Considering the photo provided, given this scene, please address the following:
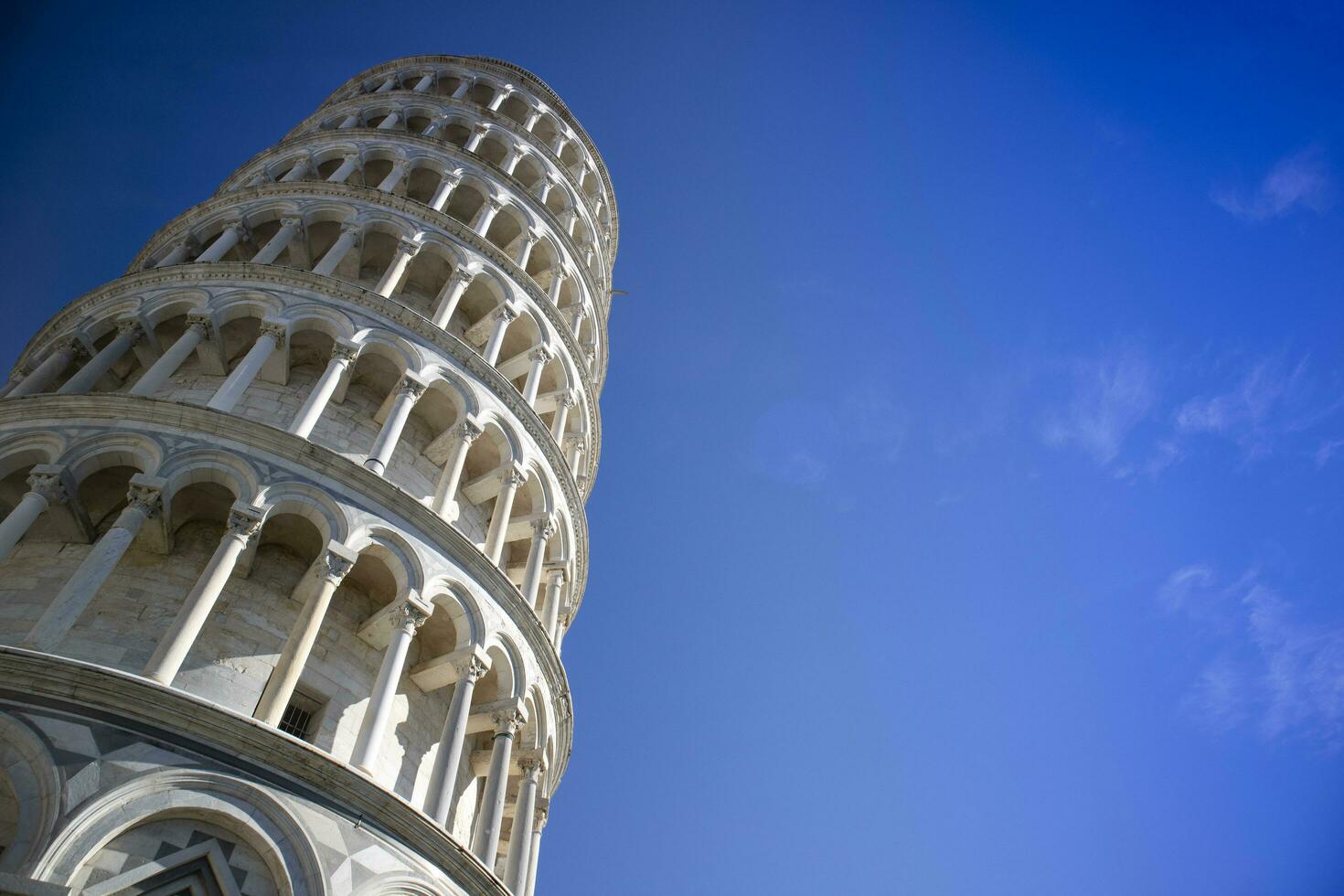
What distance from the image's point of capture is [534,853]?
50.6 ft

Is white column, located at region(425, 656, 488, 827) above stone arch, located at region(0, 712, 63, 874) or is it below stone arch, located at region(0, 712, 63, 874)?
above

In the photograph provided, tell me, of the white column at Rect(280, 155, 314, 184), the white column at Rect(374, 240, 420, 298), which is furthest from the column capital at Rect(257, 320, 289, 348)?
the white column at Rect(280, 155, 314, 184)

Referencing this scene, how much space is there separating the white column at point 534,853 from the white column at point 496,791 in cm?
128

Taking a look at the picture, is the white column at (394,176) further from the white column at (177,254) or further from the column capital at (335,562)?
the column capital at (335,562)

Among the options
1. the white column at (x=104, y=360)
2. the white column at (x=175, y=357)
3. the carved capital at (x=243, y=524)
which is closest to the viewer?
the carved capital at (x=243, y=524)

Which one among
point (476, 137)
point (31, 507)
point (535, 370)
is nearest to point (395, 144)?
point (476, 137)

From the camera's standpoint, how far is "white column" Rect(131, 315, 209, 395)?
600 inches

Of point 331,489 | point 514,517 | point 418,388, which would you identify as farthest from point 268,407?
point 514,517

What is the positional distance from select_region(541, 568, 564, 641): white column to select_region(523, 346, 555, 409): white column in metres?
3.51

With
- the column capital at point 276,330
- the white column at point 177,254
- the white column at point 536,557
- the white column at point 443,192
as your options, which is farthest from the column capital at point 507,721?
the white column at point 443,192

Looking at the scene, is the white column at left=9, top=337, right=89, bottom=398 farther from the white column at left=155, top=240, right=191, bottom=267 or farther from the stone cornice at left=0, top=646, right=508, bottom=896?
the stone cornice at left=0, top=646, right=508, bottom=896

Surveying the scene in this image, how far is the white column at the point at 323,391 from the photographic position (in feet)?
49.0

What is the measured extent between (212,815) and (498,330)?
40.7 feet

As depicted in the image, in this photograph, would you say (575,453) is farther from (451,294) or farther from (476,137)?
(476,137)
